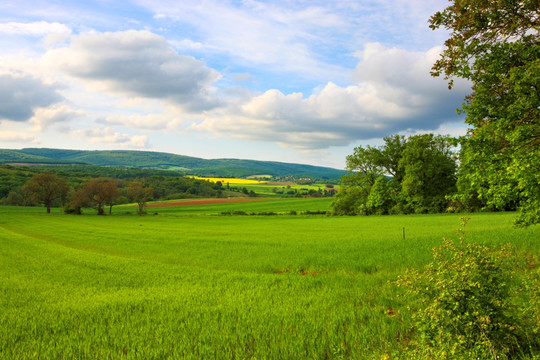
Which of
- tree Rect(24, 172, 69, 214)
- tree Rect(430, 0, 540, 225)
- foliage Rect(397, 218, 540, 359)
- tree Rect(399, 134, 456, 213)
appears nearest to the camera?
foliage Rect(397, 218, 540, 359)

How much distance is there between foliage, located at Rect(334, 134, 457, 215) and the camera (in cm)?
5631

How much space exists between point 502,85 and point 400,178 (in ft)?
179

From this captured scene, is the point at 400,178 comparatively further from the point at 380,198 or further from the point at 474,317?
the point at 474,317

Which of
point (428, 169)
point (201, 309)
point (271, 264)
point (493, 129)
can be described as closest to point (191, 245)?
point (271, 264)

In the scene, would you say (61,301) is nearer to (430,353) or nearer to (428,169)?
(430,353)

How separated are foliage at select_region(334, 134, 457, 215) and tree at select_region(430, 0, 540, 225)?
40.9 metres

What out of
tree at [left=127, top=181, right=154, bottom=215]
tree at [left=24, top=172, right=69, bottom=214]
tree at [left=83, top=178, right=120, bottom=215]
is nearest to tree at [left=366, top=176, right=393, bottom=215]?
tree at [left=127, top=181, right=154, bottom=215]

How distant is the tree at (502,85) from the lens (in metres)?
10.8

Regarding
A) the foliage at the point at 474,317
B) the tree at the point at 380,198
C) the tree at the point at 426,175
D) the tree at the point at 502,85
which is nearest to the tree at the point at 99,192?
the tree at the point at 380,198

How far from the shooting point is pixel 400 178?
63656 mm

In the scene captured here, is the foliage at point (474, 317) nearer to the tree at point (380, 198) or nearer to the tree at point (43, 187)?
the tree at point (380, 198)

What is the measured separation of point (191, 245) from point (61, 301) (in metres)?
14.1

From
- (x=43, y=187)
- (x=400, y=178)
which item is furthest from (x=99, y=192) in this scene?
(x=400, y=178)

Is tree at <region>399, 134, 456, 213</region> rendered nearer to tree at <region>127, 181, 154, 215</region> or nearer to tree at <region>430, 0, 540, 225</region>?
tree at <region>430, 0, 540, 225</region>
